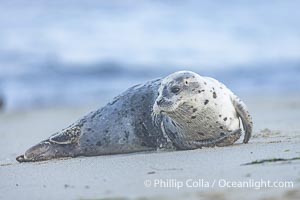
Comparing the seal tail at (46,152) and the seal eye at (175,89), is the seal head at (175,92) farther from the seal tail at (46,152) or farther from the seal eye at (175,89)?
the seal tail at (46,152)

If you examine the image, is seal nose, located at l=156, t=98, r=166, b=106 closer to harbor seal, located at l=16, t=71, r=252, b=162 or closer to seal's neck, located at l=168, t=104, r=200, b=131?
harbor seal, located at l=16, t=71, r=252, b=162

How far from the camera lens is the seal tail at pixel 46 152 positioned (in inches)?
221

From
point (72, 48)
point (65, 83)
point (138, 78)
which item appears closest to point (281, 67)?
point (138, 78)

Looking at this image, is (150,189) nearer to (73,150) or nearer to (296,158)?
(296,158)

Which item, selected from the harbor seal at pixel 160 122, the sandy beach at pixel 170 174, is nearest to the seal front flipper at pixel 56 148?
the harbor seal at pixel 160 122

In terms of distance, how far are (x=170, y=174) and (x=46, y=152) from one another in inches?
66.8

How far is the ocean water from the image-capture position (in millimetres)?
14688

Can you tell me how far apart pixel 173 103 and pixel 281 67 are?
10932mm

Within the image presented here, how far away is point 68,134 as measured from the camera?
5.78m

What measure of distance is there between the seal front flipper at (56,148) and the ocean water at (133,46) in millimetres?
6743

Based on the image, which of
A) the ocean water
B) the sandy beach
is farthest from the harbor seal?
the ocean water

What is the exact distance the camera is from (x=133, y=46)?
19016 millimetres

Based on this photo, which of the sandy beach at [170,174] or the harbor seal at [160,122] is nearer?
the sandy beach at [170,174]

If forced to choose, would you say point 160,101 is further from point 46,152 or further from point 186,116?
point 46,152
